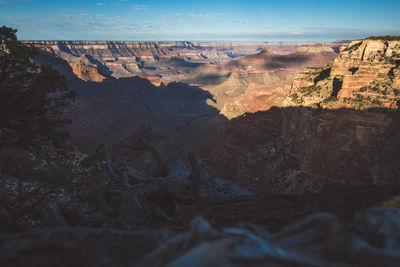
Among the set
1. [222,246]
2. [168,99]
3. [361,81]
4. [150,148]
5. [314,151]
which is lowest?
[168,99]

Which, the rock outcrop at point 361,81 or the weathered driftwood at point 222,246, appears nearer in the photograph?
the weathered driftwood at point 222,246

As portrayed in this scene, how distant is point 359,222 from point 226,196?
4.55 meters

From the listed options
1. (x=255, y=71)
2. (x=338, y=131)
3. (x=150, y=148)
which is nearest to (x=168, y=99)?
(x=255, y=71)

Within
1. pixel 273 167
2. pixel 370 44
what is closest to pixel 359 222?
pixel 273 167

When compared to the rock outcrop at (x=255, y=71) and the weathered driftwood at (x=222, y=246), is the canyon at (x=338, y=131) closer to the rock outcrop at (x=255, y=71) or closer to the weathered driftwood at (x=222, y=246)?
the weathered driftwood at (x=222, y=246)

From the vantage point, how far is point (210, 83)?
175 metres

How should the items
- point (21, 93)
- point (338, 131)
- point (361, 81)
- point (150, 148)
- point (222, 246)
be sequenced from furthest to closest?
point (361, 81), point (338, 131), point (150, 148), point (21, 93), point (222, 246)

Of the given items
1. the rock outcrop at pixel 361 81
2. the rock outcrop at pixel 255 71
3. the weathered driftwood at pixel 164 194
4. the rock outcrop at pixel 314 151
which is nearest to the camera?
the weathered driftwood at pixel 164 194

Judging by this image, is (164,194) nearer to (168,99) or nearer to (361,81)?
(361,81)

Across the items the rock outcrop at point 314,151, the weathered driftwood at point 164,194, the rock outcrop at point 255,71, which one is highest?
the rock outcrop at point 255,71

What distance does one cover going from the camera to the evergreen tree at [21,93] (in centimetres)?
668

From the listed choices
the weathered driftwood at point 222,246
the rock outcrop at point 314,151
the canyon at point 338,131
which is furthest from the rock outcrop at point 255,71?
the weathered driftwood at point 222,246

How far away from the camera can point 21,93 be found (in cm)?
697

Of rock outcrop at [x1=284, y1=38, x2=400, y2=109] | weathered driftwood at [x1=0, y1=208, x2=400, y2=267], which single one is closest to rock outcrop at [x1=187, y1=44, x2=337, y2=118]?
rock outcrop at [x1=284, y1=38, x2=400, y2=109]
